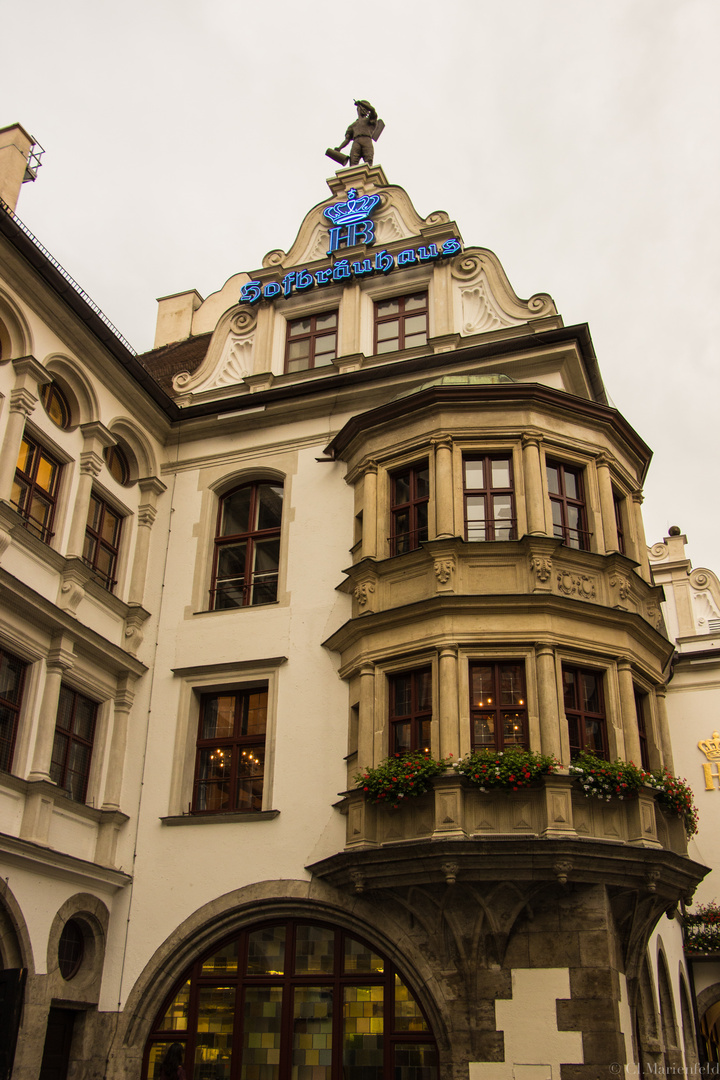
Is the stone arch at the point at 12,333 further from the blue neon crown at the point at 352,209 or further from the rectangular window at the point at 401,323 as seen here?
the blue neon crown at the point at 352,209

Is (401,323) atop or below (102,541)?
atop

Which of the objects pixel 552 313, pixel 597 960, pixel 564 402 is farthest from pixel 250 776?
pixel 552 313

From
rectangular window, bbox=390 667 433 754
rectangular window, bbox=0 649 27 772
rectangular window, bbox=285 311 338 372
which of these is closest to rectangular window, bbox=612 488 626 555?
rectangular window, bbox=390 667 433 754

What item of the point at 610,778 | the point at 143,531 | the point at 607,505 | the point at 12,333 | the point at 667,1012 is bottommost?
the point at 667,1012

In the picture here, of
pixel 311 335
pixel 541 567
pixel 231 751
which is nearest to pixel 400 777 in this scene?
pixel 541 567

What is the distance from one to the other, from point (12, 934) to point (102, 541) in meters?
6.97

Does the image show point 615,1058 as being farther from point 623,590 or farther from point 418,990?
point 623,590

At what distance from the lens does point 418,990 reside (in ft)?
47.7

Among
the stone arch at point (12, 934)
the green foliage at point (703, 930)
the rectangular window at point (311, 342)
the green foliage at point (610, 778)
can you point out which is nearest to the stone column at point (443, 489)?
the green foliage at point (610, 778)

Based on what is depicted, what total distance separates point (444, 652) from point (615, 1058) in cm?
583

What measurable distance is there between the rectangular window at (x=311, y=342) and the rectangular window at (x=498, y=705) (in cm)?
841

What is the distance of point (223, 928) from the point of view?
16109mm

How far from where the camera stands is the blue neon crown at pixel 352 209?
22675 millimetres

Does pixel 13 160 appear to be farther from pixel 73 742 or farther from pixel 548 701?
pixel 548 701
